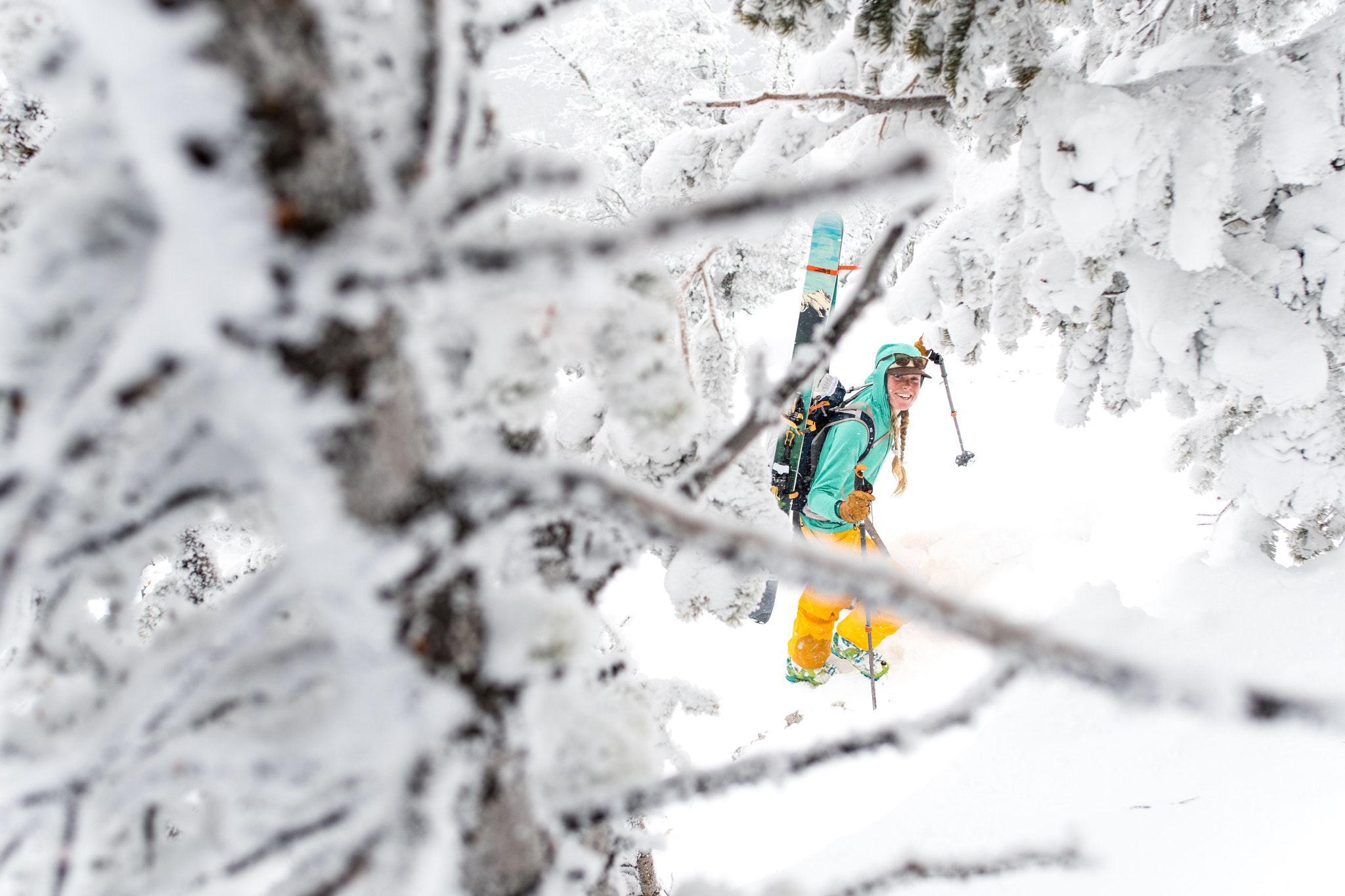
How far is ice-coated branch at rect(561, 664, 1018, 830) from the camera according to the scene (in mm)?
811

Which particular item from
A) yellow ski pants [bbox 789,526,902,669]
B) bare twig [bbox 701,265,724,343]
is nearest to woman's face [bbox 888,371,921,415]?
yellow ski pants [bbox 789,526,902,669]

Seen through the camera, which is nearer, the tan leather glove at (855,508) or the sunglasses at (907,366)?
the tan leather glove at (855,508)

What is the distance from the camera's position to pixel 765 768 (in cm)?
82

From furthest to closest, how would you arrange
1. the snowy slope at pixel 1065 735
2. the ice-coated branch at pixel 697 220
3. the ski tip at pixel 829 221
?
the ski tip at pixel 829 221 → the snowy slope at pixel 1065 735 → the ice-coated branch at pixel 697 220

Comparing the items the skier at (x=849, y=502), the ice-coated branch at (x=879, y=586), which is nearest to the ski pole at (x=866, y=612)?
the skier at (x=849, y=502)

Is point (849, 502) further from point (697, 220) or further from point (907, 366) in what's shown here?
point (697, 220)

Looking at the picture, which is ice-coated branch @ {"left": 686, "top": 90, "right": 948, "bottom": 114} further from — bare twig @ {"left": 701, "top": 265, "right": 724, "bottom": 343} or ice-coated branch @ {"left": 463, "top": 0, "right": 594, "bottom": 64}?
ice-coated branch @ {"left": 463, "top": 0, "right": 594, "bottom": 64}

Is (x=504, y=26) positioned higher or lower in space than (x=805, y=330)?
lower

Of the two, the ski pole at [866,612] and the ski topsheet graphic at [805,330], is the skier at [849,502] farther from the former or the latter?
the ski topsheet graphic at [805,330]

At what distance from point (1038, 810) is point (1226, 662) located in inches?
50.2

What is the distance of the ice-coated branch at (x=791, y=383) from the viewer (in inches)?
38.0

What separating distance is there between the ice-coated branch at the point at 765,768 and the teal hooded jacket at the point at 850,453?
3.98 m

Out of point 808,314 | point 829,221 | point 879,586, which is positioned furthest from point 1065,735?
point 808,314

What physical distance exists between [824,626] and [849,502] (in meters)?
1.24
